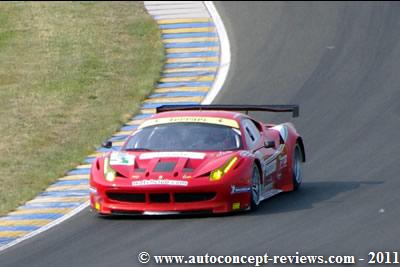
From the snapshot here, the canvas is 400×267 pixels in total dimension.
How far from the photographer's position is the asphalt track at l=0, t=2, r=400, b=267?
11.8 metres

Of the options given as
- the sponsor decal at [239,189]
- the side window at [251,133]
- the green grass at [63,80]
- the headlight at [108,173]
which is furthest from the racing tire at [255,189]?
the green grass at [63,80]

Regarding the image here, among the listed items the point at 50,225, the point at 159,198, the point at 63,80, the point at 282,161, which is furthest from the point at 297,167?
the point at 63,80

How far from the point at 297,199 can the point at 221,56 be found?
9.21 meters

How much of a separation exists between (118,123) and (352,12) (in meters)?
7.72

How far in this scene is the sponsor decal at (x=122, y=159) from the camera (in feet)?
45.2

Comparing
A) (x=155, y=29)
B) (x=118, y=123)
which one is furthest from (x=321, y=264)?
(x=155, y=29)

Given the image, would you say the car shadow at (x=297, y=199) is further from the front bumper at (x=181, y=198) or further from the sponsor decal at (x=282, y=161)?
the sponsor decal at (x=282, y=161)

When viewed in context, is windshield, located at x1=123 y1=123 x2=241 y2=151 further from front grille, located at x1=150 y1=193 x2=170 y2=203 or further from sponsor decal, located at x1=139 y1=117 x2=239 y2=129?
front grille, located at x1=150 y1=193 x2=170 y2=203

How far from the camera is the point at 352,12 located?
25672mm

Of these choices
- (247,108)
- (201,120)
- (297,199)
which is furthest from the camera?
(247,108)

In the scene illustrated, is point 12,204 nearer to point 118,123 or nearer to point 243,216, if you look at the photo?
point 243,216

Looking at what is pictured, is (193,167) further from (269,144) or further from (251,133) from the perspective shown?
(251,133)

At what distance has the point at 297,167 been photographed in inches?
615

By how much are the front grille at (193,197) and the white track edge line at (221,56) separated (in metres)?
7.44
